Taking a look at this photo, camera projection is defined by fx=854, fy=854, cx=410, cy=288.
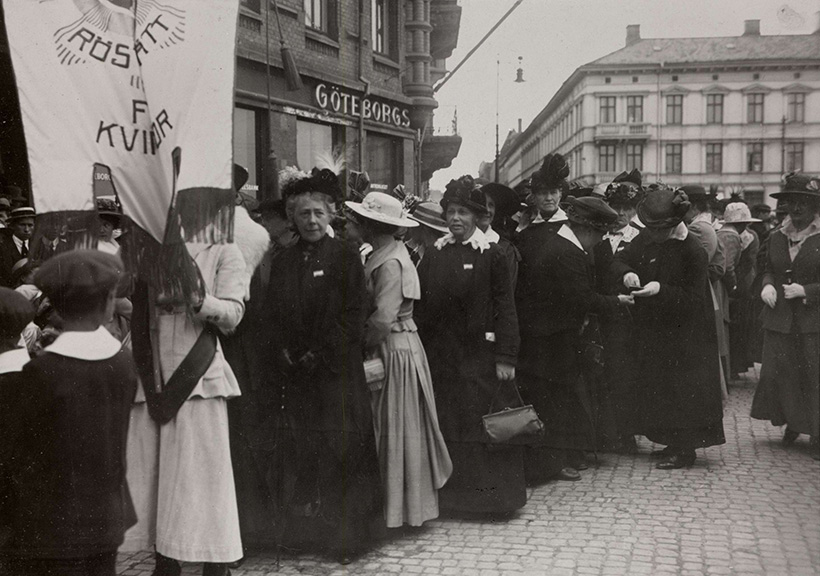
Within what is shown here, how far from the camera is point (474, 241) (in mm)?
5285

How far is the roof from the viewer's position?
186 inches

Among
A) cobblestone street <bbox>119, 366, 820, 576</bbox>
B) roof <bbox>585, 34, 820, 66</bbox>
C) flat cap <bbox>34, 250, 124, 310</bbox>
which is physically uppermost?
roof <bbox>585, 34, 820, 66</bbox>

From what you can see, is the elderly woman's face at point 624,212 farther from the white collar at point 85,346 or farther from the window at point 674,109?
the white collar at point 85,346

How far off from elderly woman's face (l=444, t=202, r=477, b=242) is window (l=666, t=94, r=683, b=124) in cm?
144

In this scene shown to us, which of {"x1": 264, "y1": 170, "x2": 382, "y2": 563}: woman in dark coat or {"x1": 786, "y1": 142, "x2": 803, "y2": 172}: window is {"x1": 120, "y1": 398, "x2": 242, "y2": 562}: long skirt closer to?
{"x1": 264, "y1": 170, "x2": 382, "y2": 563}: woman in dark coat

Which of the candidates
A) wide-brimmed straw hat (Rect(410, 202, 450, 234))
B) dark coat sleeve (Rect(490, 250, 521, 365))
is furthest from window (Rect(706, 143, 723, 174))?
wide-brimmed straw hat (Rect(410, 202, 450, 234))

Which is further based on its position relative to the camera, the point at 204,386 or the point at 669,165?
the point at 669,165

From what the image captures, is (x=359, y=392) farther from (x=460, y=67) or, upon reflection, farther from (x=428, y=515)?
(x=460, y=67)

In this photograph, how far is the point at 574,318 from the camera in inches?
233

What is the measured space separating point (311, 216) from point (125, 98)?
1091 millimetres

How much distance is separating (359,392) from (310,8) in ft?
8.38

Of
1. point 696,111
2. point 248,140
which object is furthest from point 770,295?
point 248,140

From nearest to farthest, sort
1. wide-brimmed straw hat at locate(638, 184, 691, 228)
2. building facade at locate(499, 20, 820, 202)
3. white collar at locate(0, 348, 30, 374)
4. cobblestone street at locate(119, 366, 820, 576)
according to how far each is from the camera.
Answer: white collar at locate(0, 348, 30, 374)
cobblestone street at locate(119, 366, 820, 576)
building facade at locate(499, 20, 820, 202)
wide-brimmed straw hat at locate(638, 184, 691, 228)

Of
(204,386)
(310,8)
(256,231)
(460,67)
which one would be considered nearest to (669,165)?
(460,67)
